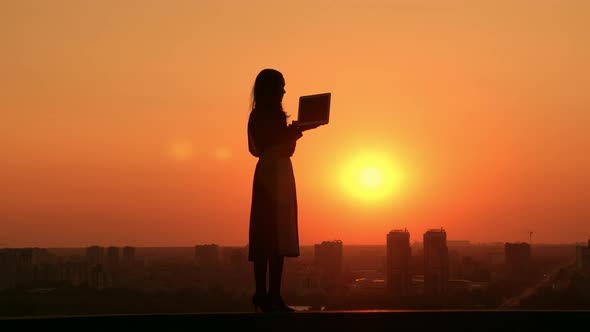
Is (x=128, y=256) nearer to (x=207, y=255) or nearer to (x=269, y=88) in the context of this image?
(x=207, y=255)

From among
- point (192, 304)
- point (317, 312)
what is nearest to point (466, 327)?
point (317, 312)

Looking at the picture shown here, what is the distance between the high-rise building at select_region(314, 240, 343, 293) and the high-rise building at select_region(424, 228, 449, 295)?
4.67 meters

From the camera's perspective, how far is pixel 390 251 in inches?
2253

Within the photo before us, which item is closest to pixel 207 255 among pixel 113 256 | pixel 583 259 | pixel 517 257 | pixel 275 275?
pixel 113 256

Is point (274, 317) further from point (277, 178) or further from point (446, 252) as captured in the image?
point (446, 252)

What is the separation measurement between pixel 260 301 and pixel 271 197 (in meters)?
1.10

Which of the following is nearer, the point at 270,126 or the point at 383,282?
the point at 270,126

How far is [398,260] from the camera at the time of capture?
183 ft

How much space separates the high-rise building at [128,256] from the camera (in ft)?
253

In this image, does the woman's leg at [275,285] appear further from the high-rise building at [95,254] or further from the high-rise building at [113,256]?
the high-rise building at [95,254]

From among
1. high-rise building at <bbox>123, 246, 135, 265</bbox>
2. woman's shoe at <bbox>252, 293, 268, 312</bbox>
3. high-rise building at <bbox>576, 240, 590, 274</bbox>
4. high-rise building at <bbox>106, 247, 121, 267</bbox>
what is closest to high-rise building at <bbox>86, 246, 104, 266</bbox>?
high-rise building at <bbox>106, 247, 121, 267</bbox>

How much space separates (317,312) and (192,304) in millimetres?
27781

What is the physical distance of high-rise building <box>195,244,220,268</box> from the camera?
62131 millimetres

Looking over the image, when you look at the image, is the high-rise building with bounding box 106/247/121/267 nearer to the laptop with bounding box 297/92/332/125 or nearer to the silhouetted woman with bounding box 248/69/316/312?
the silhouetted woman with bounding box 248/69/316/312
